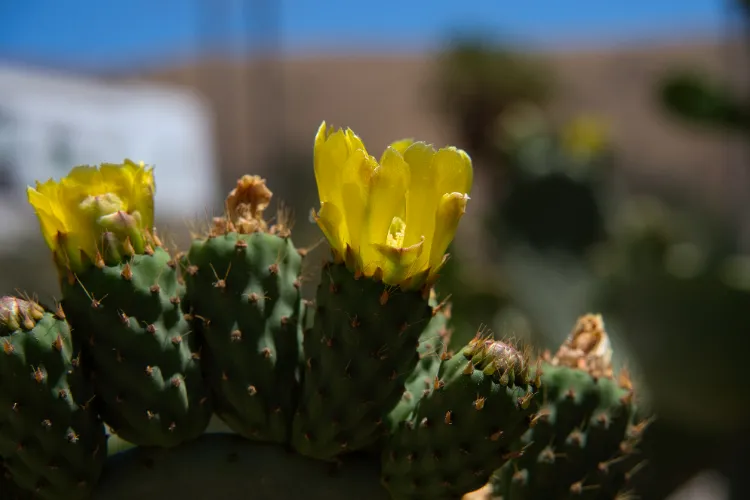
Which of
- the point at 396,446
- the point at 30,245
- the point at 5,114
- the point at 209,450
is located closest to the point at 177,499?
the point at 209,450

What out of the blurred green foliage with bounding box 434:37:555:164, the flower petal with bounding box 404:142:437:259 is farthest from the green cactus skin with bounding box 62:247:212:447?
the blurred green foliage with bounding box 434:37:555:164

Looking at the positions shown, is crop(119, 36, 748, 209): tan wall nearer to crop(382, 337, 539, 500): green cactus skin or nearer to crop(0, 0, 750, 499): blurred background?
crop(0, 0, 750, 499): blurred background

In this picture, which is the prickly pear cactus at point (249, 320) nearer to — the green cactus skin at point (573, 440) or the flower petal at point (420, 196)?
the flower petal at point (420, 196)

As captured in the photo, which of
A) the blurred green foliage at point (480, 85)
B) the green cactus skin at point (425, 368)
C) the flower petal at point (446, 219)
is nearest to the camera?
the flower petal at point (446, 219)

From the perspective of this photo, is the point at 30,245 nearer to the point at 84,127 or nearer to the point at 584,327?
the point at 84,127

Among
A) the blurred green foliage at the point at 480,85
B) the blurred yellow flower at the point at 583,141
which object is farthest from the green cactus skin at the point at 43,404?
the blurred green foliage at the point at 480,85

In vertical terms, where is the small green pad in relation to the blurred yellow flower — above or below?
above

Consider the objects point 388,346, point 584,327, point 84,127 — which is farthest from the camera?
point 84,127
